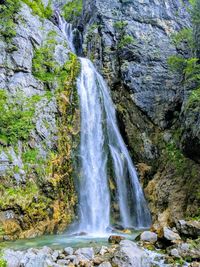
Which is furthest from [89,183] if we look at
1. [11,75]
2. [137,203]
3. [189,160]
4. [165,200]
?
[11,75]

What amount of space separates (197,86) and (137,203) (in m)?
6.53

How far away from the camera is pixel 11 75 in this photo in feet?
51.6

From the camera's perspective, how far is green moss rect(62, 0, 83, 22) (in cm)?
2759

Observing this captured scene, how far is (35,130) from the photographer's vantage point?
1399 centimetres

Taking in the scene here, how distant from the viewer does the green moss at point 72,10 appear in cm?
2759

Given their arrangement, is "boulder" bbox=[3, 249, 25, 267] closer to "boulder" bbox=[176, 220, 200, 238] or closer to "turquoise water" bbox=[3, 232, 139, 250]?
"turquoise water" bbox=[3, 232, 139, 250]

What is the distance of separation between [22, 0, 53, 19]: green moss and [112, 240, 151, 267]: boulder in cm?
1637

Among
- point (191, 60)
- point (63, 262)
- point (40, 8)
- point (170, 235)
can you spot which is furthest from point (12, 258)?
point (40, 8)

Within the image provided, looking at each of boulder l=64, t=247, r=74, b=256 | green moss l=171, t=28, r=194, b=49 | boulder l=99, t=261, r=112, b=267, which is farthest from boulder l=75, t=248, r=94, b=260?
green moss l=171, t=28, r=194, b=49

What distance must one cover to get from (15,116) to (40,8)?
10416mm

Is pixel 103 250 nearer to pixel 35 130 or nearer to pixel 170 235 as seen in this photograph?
pixel 170 235

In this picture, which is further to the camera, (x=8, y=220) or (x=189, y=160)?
(x=189, y=160)

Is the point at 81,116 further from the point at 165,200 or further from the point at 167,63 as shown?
the point at 167,63

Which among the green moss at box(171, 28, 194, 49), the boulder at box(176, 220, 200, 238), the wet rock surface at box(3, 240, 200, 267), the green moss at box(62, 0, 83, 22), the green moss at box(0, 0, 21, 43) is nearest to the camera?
the wet rock surface at box(3, 240, 200, 267)
